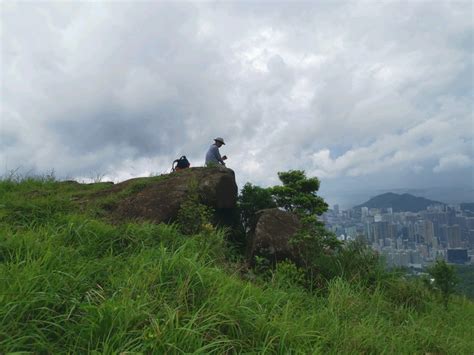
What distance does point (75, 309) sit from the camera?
2982 mm

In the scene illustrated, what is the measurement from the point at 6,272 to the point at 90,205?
4.55 meters

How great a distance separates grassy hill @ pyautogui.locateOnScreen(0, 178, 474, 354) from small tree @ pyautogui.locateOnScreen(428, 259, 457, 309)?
0.91 m

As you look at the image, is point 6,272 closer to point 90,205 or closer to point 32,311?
point 32,311

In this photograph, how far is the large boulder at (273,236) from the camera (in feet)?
23.3

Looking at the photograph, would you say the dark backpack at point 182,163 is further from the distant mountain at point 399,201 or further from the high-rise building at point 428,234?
the distant mountain at point 399,201

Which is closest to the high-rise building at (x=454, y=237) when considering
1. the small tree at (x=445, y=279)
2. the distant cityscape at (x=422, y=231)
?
the distant cityscape at (x=422, y=231)

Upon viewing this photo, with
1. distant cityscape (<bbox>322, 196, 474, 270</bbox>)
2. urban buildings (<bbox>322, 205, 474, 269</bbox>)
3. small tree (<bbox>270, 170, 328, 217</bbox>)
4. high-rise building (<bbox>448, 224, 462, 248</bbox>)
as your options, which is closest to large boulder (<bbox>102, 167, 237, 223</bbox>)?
small tree (<bbox>270, 170, 328, 217</bbox>)

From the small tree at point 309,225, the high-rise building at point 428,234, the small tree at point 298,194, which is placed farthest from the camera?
the high-rise building at point 428,234

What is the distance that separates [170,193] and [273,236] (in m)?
2.63

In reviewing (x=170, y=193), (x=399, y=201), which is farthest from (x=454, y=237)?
(x=399, y=201)

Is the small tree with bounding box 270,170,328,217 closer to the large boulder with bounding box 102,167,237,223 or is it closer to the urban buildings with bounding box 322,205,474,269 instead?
the urban buildings with bounding box 322,205,474,269

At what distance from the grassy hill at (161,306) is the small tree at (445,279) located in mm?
909

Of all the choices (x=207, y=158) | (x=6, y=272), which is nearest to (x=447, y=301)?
(x=6, y=272)

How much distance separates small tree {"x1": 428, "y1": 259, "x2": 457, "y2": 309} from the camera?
6.91 meters
